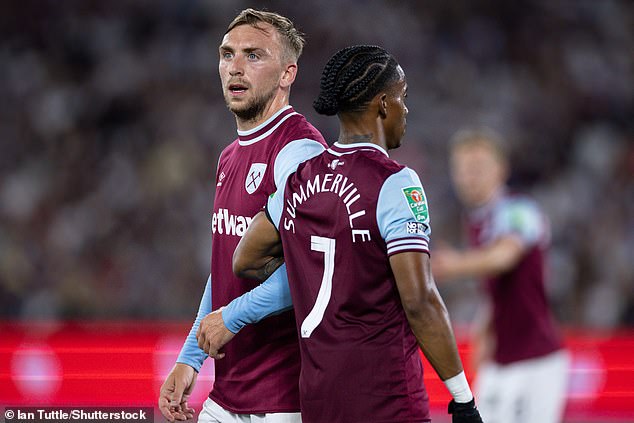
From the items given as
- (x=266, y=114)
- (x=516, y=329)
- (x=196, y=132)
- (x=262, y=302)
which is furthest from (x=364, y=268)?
(x=196, y=132)

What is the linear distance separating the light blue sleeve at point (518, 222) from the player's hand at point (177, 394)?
2.88 m

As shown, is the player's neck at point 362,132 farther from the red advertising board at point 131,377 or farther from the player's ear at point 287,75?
the red advertising board at point 131,377

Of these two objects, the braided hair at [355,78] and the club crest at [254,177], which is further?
the club crest at [254,177]

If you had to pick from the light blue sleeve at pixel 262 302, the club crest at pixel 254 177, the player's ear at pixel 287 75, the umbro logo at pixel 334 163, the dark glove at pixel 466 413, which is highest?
the player's ear at pixel 287 75

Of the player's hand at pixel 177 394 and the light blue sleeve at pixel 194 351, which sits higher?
the light blue sleeve at pixel 194 351

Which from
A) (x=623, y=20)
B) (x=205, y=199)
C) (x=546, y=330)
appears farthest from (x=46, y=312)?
(x=623, y=20)

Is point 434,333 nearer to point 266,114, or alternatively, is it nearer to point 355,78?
point 355,78

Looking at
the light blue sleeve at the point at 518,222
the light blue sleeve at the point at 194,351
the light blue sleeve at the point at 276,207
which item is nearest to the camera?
the light blue sleeve at the point at 276,207

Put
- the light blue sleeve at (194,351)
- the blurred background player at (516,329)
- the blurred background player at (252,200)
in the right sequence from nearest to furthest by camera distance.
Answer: the blurred background player at (252,200) → the light blue sleeve at (194,351) → the blurred background player at (516,329)

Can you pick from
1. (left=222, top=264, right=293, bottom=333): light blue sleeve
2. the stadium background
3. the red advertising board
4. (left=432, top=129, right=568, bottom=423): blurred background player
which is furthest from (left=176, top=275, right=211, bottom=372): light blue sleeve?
the stadium background

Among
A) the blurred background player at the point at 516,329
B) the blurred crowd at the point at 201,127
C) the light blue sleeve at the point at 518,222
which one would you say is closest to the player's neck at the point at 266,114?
the blurred background player at the point at 516,329

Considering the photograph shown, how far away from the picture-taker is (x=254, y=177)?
12.6 feet

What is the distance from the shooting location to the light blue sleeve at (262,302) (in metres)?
3.46

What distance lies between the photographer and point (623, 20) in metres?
13.7
